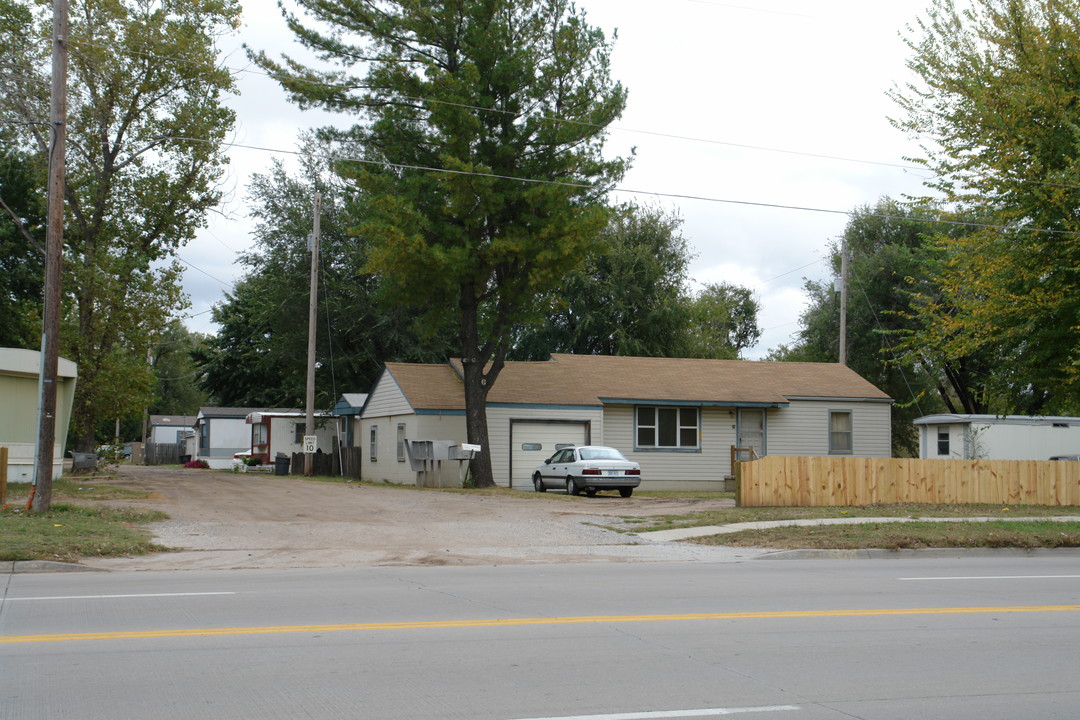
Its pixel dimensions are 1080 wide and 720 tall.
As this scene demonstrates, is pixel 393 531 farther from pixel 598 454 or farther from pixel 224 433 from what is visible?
pixel 224 433

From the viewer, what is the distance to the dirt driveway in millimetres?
→ 15648

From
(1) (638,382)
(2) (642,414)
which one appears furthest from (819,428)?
(1) (638,382)

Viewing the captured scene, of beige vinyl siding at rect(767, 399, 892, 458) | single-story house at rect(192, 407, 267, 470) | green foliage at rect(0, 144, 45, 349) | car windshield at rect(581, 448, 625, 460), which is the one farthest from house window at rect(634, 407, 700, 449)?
single-story house at rect(192, 407, 267, 470)

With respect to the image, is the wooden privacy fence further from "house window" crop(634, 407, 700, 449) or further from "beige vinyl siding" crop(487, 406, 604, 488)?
"house window" crop(634, 407, 700, 449)

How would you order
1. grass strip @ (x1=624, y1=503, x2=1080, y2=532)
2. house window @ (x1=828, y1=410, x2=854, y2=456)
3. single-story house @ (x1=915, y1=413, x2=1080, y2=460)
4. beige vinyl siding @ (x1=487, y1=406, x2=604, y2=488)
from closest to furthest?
grass strip @ (x1=624, y1=503, x2=1080, y2=532) < beige vinyl siding @ (x1=487, y1=406, x2=604, y2=488) < single-story house @ (x1=915, y1=413, x2=1080, y2=460) < house window @ (x1=828, y1=410, x2=854, y2=456)

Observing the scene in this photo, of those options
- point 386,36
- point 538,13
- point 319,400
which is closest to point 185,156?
point 386,36

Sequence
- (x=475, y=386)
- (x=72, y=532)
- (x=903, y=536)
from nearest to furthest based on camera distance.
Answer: (x=72, y=532)
(x=903, y=536)
(x=475, y=386)

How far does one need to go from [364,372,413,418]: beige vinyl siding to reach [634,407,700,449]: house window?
818cm

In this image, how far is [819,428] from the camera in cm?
3647

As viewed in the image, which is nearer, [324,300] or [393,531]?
[393,531]

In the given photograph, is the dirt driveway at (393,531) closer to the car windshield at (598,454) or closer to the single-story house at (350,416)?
the car windshield at (598,454)

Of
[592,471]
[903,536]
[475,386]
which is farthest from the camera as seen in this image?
[475,386]

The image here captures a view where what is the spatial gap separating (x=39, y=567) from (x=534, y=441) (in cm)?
2079

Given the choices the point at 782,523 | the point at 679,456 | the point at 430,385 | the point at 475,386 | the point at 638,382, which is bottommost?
the point at 782,523
